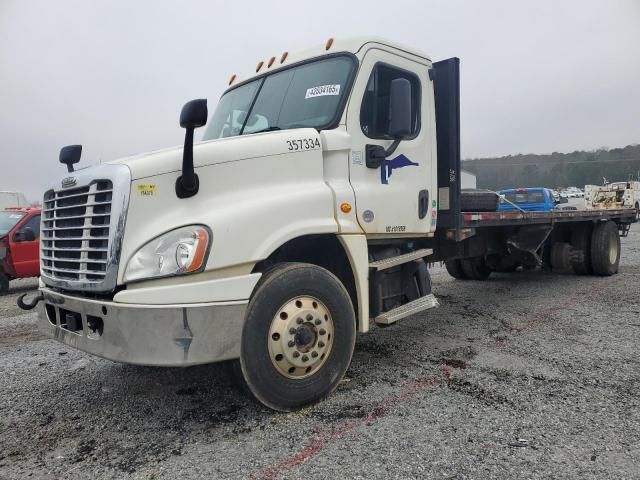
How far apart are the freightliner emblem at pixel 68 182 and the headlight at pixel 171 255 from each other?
832mm

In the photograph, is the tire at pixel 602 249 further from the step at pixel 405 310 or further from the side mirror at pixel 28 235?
the side mirror at pixel 28 235

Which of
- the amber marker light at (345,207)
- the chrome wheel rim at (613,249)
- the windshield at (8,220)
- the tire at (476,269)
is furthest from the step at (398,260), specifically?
the windshield at (8,220)

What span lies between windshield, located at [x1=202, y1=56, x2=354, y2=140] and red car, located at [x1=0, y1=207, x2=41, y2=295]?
24.3 feet

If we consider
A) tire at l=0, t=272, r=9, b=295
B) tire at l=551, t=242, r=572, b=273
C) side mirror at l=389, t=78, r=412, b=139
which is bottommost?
tire at l=0, t=272, r=9, b=295

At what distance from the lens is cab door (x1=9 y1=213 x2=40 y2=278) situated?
9883 millimetres

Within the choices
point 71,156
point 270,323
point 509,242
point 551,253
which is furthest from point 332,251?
point 551,253

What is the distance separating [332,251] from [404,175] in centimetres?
105

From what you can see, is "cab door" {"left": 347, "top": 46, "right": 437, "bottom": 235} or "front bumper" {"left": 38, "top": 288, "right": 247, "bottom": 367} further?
"cab door" {"left": 347, "top": 46, "right": 437, "bottom": 235}

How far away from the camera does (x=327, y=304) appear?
11.4 ft

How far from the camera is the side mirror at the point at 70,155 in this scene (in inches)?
159

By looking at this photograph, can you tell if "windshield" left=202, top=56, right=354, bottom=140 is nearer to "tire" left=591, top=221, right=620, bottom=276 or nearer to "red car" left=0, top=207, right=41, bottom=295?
"tire" left=591, top=221, right=620, bottom=276

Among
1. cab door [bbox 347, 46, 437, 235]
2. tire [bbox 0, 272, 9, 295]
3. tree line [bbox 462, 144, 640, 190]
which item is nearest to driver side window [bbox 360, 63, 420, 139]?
cab door [bbox 347, 46, 437, 235]

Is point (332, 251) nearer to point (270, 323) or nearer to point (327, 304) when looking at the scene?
point (327, 304)

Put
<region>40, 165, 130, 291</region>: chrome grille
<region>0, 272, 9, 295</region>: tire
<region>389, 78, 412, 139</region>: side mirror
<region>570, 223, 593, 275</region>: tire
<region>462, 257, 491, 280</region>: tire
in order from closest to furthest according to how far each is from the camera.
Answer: <region>40, 165, 130, 291</region>: chrome grille → <region>389, 78, 412, 139</region>: side mirror → <region>570, 223, 593, 275</region>: tire → <region>462, 257, 491, 280</region>: tire → <region>0, 272, 9, 295</region>: tire
